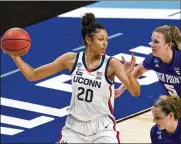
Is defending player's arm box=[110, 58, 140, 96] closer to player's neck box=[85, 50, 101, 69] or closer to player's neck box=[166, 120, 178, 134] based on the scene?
player's neck box=[85, 50, 101, 69]

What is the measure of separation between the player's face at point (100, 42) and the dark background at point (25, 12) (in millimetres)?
2804

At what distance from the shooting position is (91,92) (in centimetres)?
501

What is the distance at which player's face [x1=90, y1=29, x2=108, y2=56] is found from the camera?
5.03 m

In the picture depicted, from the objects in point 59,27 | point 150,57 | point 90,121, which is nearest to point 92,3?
point 59,27

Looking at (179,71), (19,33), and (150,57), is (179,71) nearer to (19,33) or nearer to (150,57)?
(150,57)

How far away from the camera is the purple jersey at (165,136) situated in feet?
16.0

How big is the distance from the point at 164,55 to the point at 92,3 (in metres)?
2.95

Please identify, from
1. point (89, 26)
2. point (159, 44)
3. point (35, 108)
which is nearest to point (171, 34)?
point (159, 44)

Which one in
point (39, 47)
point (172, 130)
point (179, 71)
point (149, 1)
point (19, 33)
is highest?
point (149, 1)

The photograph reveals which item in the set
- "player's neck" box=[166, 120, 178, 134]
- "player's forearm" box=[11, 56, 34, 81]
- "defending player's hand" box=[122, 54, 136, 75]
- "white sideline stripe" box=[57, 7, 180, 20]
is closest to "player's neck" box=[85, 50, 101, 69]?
"defending player's hand" box=[122, 54, 136, 75]

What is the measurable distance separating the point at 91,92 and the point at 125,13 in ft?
10.6

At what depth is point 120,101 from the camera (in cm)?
748

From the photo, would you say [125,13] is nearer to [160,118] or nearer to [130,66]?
[130,66]

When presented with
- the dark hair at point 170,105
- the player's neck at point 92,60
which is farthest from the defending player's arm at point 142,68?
the dark hair at point 170,105
